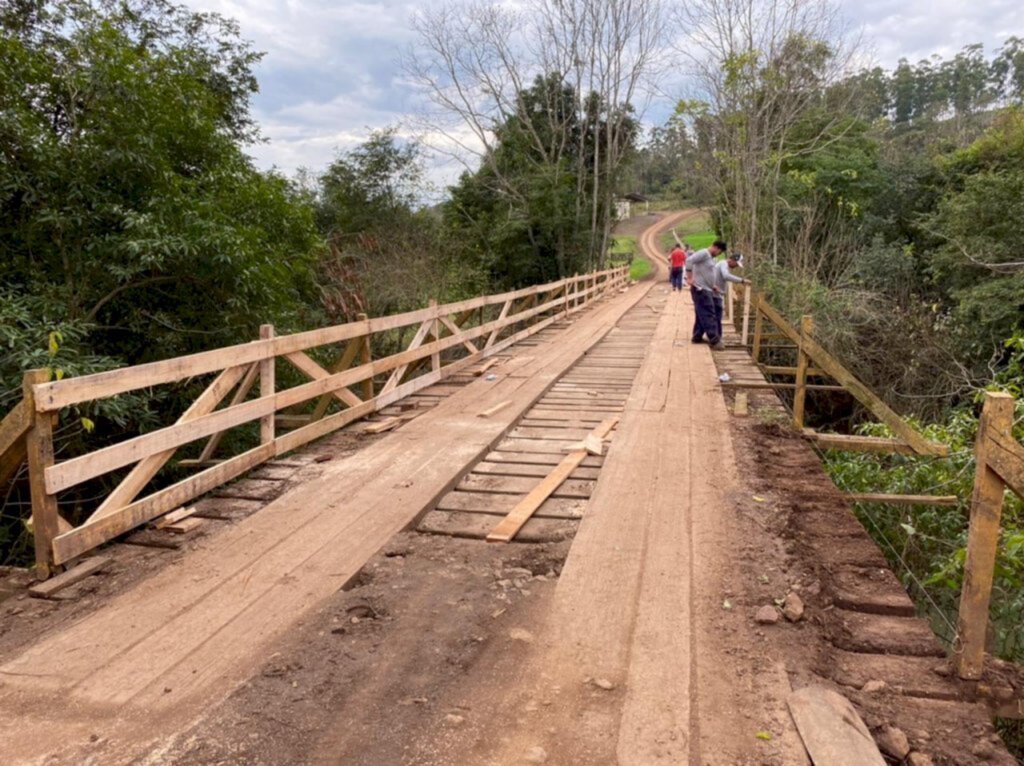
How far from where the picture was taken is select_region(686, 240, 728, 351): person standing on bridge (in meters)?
10.7

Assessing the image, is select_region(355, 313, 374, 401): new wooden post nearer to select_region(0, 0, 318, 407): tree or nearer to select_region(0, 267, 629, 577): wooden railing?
select_region(0, 267, 629, 577): wooden railing

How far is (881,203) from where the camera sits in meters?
29.4

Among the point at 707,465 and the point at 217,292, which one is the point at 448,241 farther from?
the point at 707,465

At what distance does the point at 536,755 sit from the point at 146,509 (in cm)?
295

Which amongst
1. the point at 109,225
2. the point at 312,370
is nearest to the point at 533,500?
the point at 312,370

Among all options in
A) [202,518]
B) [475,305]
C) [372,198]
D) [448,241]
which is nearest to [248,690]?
[202,518]

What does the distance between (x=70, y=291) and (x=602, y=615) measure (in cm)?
753

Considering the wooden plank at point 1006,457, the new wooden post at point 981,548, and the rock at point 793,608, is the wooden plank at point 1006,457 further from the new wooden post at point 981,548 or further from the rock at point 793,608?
the rock at point 793,608

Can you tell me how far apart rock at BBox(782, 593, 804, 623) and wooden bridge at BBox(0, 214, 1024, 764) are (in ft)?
0.04

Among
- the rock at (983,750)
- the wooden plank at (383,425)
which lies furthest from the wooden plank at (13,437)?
the rock at (983,750)

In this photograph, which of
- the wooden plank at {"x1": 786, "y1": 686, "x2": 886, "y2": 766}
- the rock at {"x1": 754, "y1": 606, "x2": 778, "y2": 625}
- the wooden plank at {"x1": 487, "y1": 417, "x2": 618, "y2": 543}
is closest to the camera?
the wooden plank at {"x1": 786, "y1": 686, "x2": 886, "y2": 766}

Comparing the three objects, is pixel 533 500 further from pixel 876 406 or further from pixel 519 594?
pixel 876 406

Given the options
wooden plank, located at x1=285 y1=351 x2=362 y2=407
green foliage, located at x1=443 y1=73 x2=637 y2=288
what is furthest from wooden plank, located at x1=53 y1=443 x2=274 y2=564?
green foliage, located at x1=443 y1=73 x2=637 y2=288

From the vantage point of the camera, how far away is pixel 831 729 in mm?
2311
